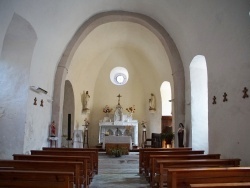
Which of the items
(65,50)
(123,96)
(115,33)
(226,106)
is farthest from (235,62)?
(123,96)

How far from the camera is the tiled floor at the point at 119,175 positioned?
629cm

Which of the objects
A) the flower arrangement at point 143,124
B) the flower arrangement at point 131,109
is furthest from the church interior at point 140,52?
the flower arrangement at point 131,109

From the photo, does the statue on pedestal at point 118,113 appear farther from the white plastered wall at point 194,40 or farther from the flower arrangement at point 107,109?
the white plastered wall at point 194,40

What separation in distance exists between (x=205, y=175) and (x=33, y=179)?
2.42 metres

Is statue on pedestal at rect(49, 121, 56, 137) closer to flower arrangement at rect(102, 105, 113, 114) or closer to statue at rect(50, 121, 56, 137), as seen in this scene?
statue at rect(50, 121, 56, 137)

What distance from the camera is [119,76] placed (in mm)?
17672

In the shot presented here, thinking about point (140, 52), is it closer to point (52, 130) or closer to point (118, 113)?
point (118, 113)

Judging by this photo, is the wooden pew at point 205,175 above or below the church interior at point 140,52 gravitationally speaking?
below

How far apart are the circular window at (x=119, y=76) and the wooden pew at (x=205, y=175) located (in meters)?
13.8

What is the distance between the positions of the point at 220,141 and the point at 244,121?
4.63ft

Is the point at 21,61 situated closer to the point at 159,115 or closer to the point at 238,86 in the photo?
the point at 238,86

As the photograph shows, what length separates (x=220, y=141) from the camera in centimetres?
715

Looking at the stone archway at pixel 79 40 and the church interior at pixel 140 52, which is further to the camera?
the stone archway at pixel 79 40

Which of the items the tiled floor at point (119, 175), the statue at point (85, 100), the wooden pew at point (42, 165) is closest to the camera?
the wooden pew at point (42, 165)
